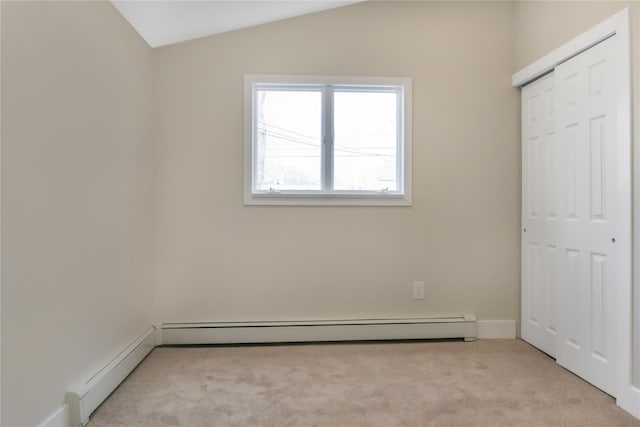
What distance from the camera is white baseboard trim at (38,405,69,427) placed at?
58.9 inches

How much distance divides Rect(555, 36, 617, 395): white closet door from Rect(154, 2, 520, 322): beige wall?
1.76 feet

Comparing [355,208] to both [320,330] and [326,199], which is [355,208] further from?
[320,330]

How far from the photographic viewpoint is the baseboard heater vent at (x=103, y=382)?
1627 mm

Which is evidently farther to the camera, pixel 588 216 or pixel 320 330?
pixel 320 330

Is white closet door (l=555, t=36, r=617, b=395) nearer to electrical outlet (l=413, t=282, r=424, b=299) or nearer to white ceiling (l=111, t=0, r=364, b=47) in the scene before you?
electrical outlet (l=413, t=282, r=424, b=299)

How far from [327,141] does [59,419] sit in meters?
2.26

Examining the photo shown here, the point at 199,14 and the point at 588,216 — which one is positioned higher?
the point at 199,14

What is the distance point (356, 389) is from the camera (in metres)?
1.99

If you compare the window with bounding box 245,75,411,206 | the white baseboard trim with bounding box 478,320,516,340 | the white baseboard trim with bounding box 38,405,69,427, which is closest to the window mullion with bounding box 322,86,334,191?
the window with bounding box 245,75,411,206

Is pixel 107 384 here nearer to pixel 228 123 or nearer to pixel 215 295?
pixel 215 295

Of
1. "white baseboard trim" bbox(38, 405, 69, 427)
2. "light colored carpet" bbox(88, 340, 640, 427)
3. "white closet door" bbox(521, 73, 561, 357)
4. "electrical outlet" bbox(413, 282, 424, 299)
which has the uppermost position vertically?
"white closet door" bbox(521, 73, 561, 357)

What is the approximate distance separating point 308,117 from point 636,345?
2.40m

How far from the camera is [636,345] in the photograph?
5.79ft

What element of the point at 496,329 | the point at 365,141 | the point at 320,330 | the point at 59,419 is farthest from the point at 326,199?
the point at 59,419
